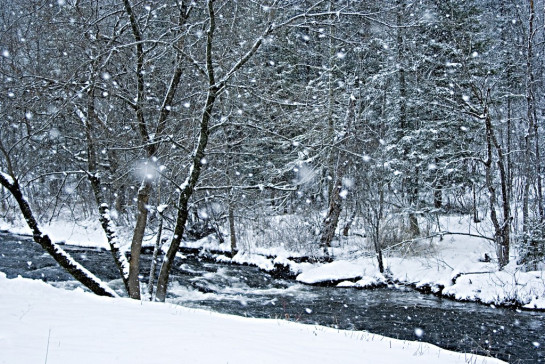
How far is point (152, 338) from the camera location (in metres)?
4.54

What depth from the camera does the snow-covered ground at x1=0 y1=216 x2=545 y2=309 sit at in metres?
12.5

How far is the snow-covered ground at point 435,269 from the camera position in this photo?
12.5 m

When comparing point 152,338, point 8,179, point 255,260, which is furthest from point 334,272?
point 152,338

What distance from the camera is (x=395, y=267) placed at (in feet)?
51.9

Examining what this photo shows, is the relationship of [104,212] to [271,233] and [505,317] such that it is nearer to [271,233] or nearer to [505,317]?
[505,317]

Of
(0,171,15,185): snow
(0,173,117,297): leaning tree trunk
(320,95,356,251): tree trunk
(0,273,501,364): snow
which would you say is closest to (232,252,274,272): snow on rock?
(320,95,356,251): tree trunk

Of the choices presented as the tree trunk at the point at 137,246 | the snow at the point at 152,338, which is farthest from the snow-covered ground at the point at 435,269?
the snow at the point at 152,338

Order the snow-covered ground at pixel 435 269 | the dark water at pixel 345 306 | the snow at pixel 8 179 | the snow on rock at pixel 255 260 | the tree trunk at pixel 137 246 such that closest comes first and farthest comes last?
1. the snow at pixel 8 179
2. the tree trunk at pixel 137 246
3. the dark water at pixel 345 306
4. the snow-covered ground at pixel 435 269
5. the snow on rock at pixel 255 260

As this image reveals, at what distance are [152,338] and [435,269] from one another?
12.8m

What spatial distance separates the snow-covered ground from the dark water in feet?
2.08

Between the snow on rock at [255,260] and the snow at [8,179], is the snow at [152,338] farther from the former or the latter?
the snow on rock at [255,260]

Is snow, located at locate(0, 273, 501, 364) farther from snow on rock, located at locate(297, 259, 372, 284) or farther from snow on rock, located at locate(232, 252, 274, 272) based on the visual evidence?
snow on rock, located at locate(232, 252, 274, 272)

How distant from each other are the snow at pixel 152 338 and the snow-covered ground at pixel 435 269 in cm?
Result: 537

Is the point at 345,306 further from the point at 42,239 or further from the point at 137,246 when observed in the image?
the point at 42,239
